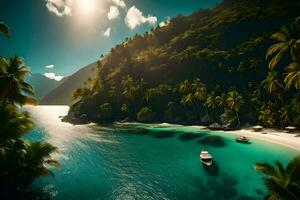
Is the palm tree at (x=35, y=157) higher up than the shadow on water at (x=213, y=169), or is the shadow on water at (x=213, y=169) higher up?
the palm tree at (x=35, y=157)

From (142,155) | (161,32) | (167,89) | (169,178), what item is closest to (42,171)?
(169,178)

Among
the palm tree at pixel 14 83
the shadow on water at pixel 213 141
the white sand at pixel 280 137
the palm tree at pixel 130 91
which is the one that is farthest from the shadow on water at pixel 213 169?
the palm tree at pixel 130 91

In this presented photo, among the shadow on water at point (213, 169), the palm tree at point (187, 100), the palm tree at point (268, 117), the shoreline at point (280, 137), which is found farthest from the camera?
the palm tree at point (187, 100)

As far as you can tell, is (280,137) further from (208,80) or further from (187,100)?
(208,80)

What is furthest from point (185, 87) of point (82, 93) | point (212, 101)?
point (82, 93)

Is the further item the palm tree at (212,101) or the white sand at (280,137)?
the palm tree at (212,101)

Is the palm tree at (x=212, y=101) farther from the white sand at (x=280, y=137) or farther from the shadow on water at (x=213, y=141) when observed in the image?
the shadow on water at (x=213, y=141)

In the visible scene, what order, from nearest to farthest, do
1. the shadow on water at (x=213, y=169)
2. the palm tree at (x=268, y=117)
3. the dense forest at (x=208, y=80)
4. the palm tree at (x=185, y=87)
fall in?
the shadow on water at (x=213, y=169)
the palm tree at (x=268, y=117)
the dense forest at (x=208, y=80)
the palm tree at (x=185, y=87)

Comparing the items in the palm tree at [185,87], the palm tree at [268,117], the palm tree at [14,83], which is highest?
the palm tree at [185,87]
